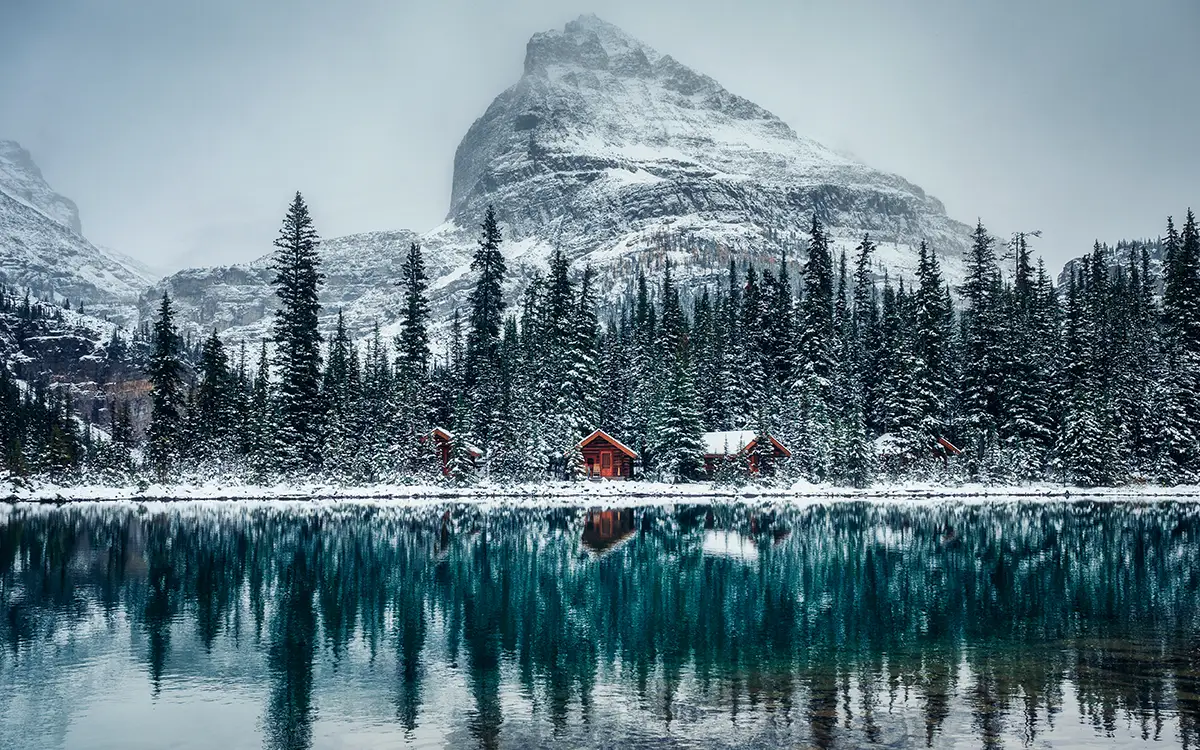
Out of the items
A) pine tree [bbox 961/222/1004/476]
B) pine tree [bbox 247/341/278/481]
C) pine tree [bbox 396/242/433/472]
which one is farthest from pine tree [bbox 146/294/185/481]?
pine tree [bbox 961/222/1004/476]

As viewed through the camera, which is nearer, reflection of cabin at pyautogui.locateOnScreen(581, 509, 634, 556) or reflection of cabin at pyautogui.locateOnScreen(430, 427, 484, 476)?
reflection of cabin at pyautogui.locateOnScreen(581, 509, 634, 556)

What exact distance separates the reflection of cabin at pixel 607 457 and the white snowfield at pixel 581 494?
8.26 m

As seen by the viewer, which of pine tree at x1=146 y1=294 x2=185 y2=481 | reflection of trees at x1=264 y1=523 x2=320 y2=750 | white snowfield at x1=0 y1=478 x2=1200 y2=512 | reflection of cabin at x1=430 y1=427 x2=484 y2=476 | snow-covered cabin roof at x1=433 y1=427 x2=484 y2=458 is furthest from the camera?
snow-covered cabin roof at x1=433 y1=427 x2=484 y2=458

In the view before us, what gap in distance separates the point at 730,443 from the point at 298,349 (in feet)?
Answer: 142

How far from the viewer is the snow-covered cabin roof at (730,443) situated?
92625mm

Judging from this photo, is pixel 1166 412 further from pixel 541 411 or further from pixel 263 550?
pixel 263 550

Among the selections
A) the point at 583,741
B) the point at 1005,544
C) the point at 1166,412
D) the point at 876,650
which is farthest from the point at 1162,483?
the point at 583,741

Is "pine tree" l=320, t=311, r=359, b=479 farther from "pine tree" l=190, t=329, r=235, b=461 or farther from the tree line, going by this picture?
"pine tree" l=190, t=329, r=235, b=461

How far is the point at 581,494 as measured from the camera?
83750 mm

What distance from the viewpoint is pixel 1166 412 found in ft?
281

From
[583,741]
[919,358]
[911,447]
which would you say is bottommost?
[583,741]

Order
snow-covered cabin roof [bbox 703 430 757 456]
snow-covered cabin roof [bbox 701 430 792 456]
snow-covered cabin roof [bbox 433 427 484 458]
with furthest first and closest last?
snow-covered cabin roof [bbox 433 427 484 458], snow-covered cabin roof [bbox 703 430 757 456], snow-covered cabin roof [bbox 701 430 792 456]

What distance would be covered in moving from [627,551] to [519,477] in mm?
40228

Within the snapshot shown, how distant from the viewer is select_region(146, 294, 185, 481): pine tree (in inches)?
3546
